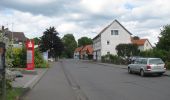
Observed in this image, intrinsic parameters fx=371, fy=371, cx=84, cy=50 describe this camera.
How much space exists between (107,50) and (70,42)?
9629 cm

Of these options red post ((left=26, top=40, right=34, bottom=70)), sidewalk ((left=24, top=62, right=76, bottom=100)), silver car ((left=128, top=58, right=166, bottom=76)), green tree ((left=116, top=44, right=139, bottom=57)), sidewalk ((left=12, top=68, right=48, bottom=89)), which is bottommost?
sidewalk ((left=24, top=62, right=76, bottom=100))

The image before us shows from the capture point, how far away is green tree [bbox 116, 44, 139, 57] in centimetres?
7081

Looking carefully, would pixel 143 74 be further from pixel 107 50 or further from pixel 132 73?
pixel 107 50

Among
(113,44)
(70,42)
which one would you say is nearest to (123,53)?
(113,44)

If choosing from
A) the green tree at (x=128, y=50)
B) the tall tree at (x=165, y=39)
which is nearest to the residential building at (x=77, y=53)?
the green tree at (x=128, y=50)

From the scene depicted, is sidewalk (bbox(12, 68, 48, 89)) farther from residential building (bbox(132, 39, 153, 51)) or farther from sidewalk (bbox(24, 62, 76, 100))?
residential building (bbox(132, 39, 153, 51))

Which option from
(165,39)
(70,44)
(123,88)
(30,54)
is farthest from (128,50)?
(70,44)

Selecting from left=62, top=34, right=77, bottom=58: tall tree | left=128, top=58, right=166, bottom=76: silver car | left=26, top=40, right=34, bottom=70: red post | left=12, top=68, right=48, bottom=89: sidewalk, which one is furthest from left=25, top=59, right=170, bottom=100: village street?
left=62, top=34, right=77, bottom=58: tall tree

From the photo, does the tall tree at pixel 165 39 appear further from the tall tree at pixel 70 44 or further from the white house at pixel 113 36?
the tall tree at pixel 70 44

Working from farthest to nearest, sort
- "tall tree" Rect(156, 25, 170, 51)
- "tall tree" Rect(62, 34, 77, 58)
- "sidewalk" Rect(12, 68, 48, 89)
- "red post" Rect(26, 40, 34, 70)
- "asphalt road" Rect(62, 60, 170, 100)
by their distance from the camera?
1. "tall tree" Rect(62, 34, 77, 58)
2. "tall tree" Rect(156, 25, 170, 51)
3. "red post" Rect(26, 40, 34, 70)
4. "sidewalk" Rect(12, 68, 48, 89)
5. "asphalt road" Rect(62, 60, 170, 100)

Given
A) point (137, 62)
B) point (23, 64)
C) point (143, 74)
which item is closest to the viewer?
point (143, 74)

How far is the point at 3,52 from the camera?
11641 millimetres

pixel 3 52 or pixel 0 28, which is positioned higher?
pixel 0 28

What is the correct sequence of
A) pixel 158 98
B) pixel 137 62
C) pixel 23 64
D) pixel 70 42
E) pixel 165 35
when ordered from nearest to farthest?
pixel 158 98 → pixel 137 62 → pixel 23 64 → pixel 165 35 → pixel 70 42
